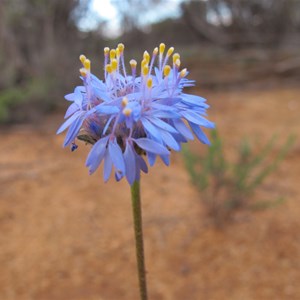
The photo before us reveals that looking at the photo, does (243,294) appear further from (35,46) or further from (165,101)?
(35,46)

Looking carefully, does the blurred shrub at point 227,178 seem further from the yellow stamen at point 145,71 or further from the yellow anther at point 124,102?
the yellow anther at point 124,102

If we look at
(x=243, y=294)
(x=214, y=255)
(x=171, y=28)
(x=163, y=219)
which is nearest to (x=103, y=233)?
(x=163, y=219)

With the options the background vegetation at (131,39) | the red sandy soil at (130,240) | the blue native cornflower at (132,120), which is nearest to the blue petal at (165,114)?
the blue native cornflower at (132,120)

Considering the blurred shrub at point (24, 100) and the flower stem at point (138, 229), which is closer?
the flower stem at point (138, 229)

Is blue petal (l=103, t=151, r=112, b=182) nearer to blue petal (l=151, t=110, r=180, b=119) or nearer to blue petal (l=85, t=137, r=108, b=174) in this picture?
blue petal (l=85, t=137, r=108, b=174)

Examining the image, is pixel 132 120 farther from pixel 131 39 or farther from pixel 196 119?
pixel 131 39
